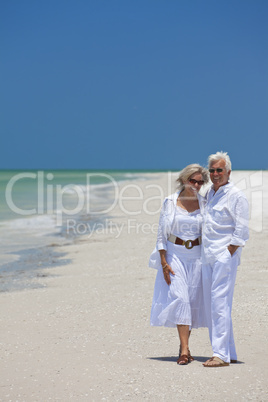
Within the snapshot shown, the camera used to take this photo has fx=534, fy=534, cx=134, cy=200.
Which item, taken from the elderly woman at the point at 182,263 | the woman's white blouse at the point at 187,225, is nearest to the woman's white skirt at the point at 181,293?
the elderly woman at the point at 182,263

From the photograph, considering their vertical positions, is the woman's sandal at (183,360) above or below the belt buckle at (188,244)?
below

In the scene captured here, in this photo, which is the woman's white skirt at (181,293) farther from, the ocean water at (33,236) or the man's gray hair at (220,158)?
the ocean water at (33,236)

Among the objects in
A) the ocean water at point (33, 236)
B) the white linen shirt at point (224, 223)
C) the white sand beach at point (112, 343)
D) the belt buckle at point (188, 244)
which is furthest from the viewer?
the ocean water at point (33, 236)

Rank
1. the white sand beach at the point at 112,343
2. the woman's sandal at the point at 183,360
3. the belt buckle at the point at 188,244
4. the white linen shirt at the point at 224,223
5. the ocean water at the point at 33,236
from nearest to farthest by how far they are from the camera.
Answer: the white sand beach at the point at 112,343, the white linen shirt at the point at 224,223, the woman's sandal at the point at 183,360, the belt buckle at the point at 188,244, the ocean water at the point at 33,236

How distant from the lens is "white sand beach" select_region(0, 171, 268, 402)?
4.00 metres

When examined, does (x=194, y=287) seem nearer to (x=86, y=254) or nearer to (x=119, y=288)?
(x=119, y=288)

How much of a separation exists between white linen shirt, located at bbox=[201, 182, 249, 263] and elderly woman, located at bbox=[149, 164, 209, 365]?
18 centimetres

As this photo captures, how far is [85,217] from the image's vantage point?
63.2ft

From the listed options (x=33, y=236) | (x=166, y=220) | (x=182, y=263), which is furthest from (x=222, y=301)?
(x=33, y=236)

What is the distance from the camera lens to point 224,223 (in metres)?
4.53

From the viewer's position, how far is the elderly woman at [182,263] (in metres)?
4.69

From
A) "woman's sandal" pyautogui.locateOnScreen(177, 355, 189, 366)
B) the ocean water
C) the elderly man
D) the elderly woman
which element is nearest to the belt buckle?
the elderly woman

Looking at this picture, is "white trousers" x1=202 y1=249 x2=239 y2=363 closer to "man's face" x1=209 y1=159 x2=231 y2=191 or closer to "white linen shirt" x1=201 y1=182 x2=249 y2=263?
"white linen shirt" x1=201 y1=182 x2=249 y2=263

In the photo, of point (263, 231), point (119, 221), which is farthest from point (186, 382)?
point (119, 221)
